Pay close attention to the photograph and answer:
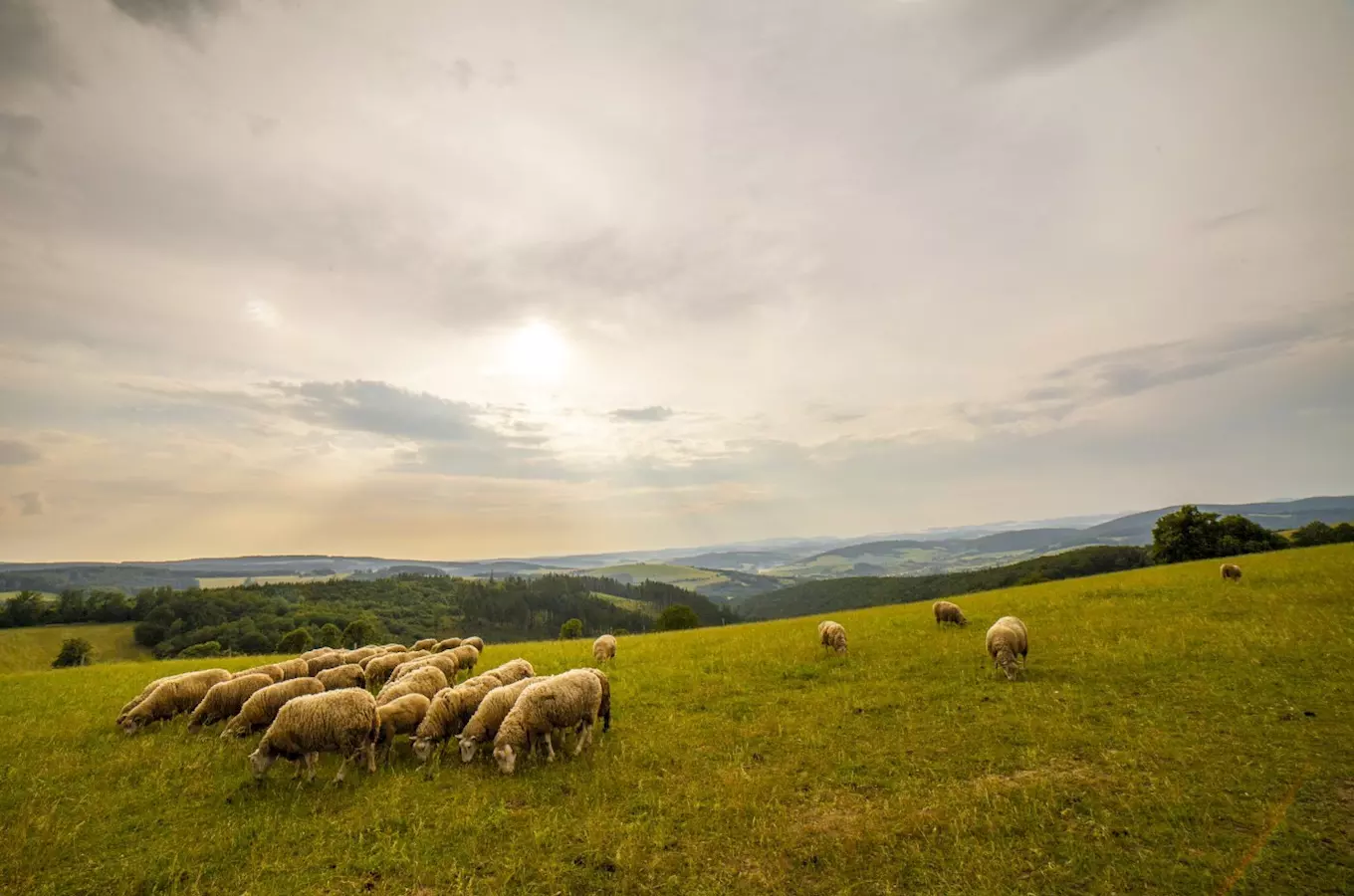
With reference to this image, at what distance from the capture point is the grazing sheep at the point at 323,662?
17.2 metres

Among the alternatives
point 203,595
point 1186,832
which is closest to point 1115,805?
point 1186,832

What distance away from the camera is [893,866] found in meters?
6.74

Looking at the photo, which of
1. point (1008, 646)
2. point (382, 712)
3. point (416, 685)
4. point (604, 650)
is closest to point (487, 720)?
point (382, 712)

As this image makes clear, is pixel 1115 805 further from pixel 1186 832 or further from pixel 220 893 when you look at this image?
pixel 220 893

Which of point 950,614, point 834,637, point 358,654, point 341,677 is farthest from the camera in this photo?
point 950,614

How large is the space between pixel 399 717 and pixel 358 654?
29.9 ft

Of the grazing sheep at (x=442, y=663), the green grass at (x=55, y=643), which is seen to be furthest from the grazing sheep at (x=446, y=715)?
the green grass at (x=55, y=643)

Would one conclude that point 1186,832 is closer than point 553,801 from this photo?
Yes

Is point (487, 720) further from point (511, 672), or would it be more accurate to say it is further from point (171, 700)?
point (171, 700)

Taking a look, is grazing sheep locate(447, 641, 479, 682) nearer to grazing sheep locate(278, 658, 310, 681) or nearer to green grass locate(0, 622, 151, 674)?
grazing sheep locate(278, 658, 310, 681)

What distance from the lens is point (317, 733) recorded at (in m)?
9.96

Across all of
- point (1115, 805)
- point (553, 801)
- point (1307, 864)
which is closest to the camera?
point (1307, 864)

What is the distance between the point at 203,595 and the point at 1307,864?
168242 mm

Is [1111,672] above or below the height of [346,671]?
below
